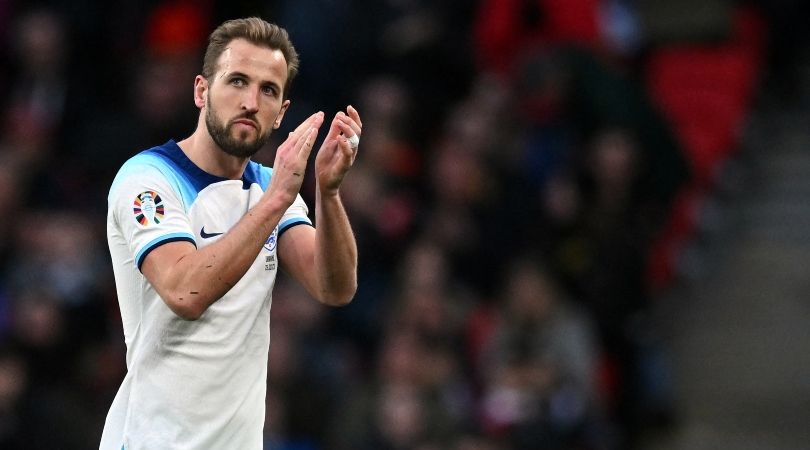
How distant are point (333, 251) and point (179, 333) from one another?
61 centimetres

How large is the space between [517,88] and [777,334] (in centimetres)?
253

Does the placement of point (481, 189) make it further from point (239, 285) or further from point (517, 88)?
point (239, 285)

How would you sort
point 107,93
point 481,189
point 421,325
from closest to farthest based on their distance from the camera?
point 421,325 < point 481,189 < point 107,93

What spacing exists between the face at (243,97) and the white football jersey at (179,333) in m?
0.20

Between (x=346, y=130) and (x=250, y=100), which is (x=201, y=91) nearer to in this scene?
(x=250, y=100)

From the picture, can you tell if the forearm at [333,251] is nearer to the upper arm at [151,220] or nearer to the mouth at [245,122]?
the mouth at [245,122]

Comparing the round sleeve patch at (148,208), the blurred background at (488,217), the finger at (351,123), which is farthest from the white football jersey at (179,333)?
the blurred background at (488,217)

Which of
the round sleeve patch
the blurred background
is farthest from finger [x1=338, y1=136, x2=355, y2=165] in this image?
the blurred background

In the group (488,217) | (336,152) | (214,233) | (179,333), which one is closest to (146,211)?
(214,233)

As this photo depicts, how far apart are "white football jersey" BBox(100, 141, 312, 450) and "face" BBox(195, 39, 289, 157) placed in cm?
20

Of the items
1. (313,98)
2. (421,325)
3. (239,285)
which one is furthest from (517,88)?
(239,285)

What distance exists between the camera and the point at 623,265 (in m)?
10.2

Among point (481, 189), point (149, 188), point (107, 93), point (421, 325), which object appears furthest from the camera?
point (107, 93)

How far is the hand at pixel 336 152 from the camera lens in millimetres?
5070
